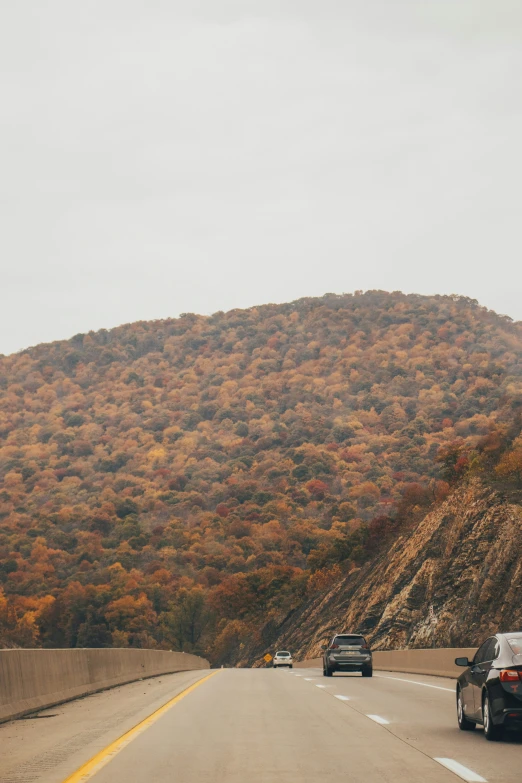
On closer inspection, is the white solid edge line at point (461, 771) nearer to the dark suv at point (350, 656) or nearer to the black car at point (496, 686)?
the black car at point (496, 686)

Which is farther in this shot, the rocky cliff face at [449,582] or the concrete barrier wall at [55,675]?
the rocky cliff face at [449,582]

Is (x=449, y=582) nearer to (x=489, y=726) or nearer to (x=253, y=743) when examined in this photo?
(x=489, y=726)

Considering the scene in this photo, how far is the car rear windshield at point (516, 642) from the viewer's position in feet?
42.4

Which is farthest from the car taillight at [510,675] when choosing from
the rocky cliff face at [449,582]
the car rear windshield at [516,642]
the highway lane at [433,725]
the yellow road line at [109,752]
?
the rocky cliff face at [449,582]

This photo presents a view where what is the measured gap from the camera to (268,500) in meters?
183

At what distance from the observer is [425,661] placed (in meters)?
35.6

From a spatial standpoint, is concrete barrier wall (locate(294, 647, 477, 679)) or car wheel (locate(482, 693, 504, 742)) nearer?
car wheel (locate(482, 693, 504, 742))

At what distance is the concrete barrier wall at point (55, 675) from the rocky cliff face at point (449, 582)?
84.9 feet

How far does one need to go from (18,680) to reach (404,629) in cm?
4837

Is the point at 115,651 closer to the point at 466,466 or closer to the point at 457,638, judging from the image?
the point at 457,638

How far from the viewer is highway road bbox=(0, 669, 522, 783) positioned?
10.6 meters

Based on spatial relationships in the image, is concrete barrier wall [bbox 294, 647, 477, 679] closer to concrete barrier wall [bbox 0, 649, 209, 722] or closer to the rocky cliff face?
the rocky cliff face

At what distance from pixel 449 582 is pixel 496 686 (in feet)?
162

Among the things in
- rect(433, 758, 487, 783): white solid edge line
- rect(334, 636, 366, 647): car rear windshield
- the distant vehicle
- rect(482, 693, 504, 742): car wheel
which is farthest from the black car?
the distant vehicle
